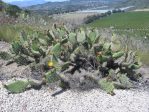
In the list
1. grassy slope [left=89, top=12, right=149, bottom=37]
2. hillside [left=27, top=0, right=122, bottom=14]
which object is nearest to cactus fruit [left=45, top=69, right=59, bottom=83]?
grassy slope [left=89, top=12, right=149, bottom=37]

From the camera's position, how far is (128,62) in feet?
28.8

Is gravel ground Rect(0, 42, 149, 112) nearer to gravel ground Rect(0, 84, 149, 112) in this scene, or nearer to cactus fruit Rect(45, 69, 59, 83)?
gravel ground Rect(0, 84, 149, 112)

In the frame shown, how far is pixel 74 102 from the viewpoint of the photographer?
7535 mm

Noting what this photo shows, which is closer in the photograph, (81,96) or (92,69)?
(81,96)

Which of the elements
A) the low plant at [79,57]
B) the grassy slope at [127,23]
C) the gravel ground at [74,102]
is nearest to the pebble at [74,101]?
the gravel ground at [74,102]

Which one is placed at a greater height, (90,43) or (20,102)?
(90,43)

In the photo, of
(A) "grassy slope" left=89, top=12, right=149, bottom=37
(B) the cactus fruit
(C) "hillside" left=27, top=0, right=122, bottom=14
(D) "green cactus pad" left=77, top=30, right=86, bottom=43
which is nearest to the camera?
(B) the cactus fruit

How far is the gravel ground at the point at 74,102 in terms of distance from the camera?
24.1ft

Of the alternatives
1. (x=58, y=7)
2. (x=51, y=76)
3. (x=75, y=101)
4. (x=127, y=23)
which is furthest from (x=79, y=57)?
(x=58, y=7)

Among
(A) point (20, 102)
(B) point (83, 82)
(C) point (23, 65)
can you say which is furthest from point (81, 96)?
(C) point (23, 65)

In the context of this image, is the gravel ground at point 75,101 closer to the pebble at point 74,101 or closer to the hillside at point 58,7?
the pebble at point 74,101

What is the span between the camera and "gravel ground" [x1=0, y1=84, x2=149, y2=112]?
7.35 m

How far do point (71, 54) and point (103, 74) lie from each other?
0.68m

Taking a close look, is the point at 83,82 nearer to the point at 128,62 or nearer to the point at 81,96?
the point at 81,96
